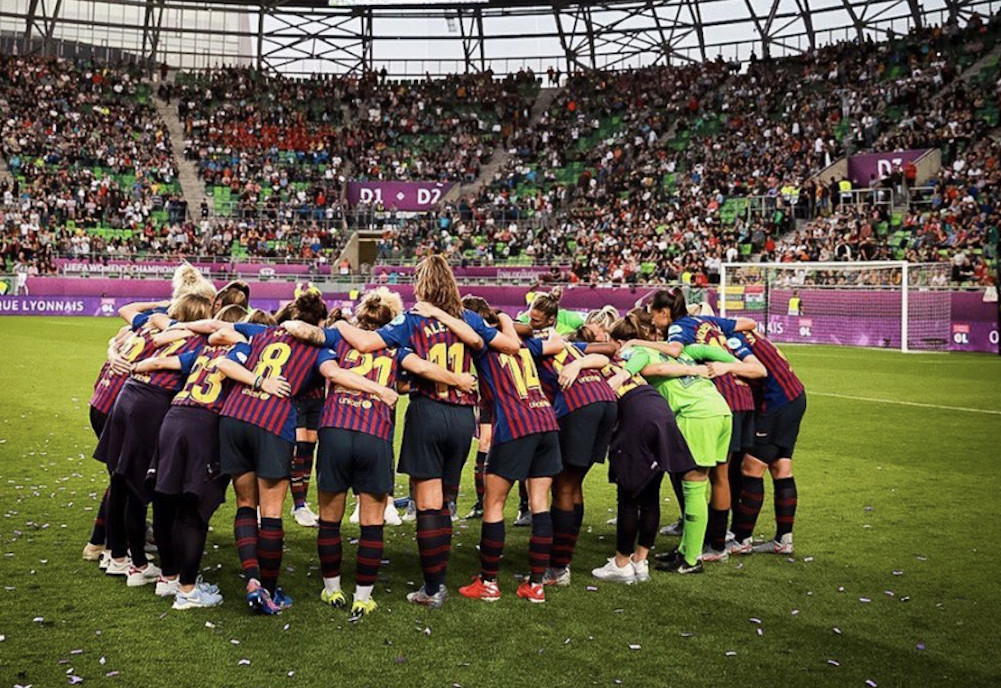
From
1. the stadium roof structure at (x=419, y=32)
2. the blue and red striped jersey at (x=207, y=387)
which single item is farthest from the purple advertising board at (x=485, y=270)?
the blue and red striped jersey at (x=207, y=387)

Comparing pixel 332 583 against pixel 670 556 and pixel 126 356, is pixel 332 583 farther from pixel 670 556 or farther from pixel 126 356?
pixel 670 556

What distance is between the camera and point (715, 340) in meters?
7.91

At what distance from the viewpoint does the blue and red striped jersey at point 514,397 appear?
679 centimetres

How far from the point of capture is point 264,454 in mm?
6449

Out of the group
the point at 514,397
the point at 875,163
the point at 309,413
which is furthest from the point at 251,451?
the point at 875,163

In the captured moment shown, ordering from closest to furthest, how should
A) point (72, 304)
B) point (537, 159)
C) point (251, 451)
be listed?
1. point (251, 451)
2. point (72, 304)
3. point (537, 159)

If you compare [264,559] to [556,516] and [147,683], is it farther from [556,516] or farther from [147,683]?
[556,516]

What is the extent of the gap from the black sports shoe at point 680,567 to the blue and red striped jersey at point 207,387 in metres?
3.40

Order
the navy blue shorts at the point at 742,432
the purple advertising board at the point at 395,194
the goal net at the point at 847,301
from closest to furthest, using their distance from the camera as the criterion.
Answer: the navy blue shorts at the point at 742,432 → the goal net at the point at 847,301 → the purple advertising board at the point at 395,194

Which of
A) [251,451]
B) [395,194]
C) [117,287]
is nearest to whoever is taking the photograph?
[251,451]

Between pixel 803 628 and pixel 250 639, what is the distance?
3.32m

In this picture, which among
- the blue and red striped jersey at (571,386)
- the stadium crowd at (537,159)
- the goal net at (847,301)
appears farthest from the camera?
the stadium crowd at (537,159)

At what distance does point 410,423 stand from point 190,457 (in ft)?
4.52

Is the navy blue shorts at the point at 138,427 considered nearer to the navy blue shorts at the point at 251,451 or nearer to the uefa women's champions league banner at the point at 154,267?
the navy blue shorts at the point at 251,451
